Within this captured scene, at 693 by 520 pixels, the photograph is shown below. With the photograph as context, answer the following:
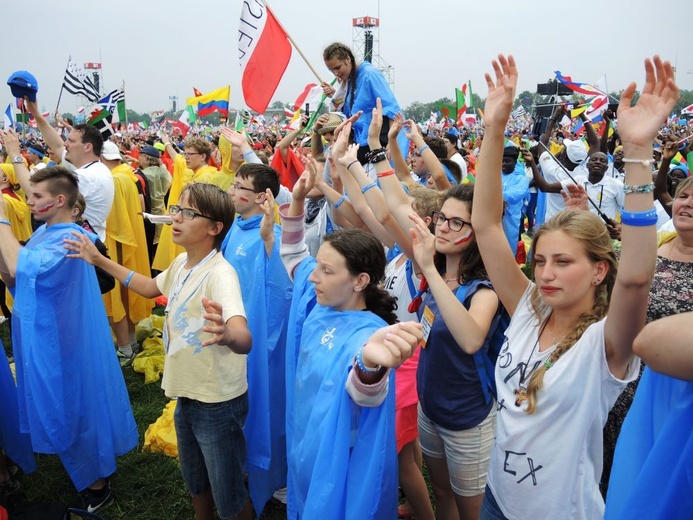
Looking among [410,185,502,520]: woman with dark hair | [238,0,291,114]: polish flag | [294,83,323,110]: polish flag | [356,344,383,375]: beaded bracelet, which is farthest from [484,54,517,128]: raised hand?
[294,83,323,110]: polish flag

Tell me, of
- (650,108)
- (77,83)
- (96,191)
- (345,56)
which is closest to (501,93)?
(650,108)

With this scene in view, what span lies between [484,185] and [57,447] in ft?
9.10

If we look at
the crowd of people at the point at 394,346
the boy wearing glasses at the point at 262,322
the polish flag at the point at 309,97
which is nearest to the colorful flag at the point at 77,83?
the polish flag at the point at 309,97

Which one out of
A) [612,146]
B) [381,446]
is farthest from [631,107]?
[612,146]

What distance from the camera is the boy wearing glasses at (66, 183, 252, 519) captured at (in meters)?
2.48

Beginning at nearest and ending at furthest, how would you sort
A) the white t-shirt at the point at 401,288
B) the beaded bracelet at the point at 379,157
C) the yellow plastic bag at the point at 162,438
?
the beaded bracelet at the point at 379,157 → the white t-shirt at the point at 401,288 → the yellow plastic bag at the point at 162,438

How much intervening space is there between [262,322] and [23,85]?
11.1ft

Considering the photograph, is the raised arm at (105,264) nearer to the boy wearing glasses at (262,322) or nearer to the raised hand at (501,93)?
the boy wearing glasses at (262,322)

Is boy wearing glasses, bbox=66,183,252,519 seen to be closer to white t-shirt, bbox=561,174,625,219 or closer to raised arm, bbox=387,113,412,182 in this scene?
raised arm, bbox=387,113,412,182

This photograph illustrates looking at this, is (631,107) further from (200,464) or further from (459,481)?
(200,464)

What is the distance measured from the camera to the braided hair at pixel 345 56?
4.86m

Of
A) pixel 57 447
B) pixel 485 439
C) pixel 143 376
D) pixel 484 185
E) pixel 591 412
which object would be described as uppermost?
pixel 484 185

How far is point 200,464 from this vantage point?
2.62m

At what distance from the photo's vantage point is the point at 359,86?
4.97 metres
